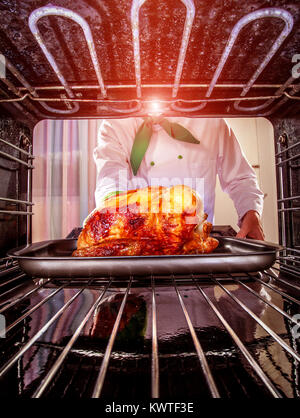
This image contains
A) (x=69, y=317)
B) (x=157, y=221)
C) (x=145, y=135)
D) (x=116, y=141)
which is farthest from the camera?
(x=116, y=141)

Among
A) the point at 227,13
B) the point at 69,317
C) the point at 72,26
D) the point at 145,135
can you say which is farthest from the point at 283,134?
the point at 145,135

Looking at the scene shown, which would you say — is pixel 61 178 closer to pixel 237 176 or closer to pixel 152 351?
pixel 237 176

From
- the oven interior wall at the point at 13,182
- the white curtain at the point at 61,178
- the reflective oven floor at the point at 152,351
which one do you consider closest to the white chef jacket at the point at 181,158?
the oven interior wall at the point at 13,182

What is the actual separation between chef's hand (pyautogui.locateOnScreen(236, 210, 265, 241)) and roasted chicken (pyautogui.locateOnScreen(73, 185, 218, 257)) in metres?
0.64

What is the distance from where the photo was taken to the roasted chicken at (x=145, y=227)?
0.77 m

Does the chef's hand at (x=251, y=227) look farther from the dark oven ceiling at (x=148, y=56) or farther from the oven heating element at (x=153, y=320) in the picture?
the dark oven ceiling at (x=148, y=56)

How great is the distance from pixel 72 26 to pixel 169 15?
0.19m

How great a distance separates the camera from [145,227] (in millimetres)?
771

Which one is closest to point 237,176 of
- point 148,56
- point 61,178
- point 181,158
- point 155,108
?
point 181,158

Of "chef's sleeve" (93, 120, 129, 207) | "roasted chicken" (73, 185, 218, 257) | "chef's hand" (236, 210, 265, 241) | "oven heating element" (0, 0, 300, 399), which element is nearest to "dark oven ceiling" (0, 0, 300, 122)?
"oven heating element" (0, 0, 300, 399)

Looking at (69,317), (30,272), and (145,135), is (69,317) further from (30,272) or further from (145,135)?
(145,135)

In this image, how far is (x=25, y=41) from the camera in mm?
526

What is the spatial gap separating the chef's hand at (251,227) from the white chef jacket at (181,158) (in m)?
0.25

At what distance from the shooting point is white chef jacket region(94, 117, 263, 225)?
177cm
